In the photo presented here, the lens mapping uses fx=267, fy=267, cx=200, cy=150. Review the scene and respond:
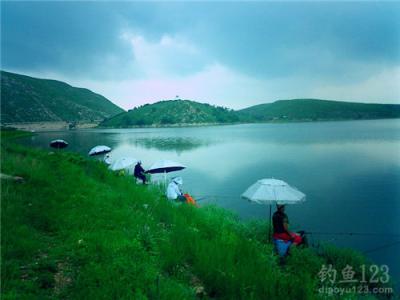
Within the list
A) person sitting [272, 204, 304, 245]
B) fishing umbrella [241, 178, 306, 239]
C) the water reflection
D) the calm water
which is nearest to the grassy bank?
person sitting [272, 204, 304, 245]

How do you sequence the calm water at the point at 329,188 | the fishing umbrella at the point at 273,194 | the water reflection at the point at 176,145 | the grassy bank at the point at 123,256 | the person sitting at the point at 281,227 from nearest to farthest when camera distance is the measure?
the grassy bank at the point at 123,256, the person sitting at the point at 281,227, the fishing umbrella at the point at 273,194, the calm water at the point at 329,188, the water reflection at the point at 176,145

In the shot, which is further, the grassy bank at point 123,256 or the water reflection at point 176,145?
the water reflection at point 176,145

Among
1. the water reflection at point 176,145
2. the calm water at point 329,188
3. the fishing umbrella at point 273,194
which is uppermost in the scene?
the fishing umbrella at point 273,194

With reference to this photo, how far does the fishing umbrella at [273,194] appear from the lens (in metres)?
9.97

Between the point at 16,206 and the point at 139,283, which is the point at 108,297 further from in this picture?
the point at 16,206

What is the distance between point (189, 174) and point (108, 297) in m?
26.3

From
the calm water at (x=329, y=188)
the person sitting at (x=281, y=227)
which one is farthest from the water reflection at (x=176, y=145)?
the person sitting at (x=281, y=227)

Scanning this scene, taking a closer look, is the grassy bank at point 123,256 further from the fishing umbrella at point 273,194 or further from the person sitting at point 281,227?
the fishing umbrella at point 273,194

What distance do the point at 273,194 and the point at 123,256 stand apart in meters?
6.02

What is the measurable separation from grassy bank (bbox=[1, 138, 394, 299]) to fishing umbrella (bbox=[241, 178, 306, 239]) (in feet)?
5.68

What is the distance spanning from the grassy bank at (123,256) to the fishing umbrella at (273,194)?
5.68 ft

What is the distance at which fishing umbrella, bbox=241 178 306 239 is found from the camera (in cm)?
997

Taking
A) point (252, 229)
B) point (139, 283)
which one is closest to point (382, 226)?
point (252, 229)

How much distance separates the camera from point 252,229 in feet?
39.3
